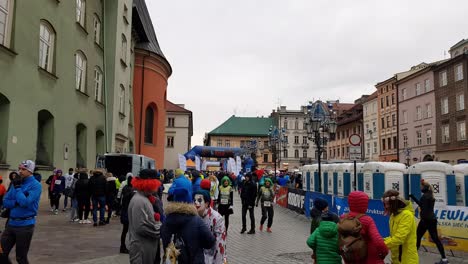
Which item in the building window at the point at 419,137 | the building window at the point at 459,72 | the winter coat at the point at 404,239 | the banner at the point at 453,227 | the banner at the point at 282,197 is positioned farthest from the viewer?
the building window at the point at 419,137

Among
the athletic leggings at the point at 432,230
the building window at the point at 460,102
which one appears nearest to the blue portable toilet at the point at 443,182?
the athletic leggings at the point at 432,230

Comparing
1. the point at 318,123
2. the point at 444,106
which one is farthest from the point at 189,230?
the point at 444,106

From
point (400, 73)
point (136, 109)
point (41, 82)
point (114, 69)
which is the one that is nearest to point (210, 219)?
point (41, 82)

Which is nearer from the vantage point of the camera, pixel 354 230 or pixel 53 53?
pixel 354 230

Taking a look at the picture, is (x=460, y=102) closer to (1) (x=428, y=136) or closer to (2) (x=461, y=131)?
(2) (x=461, y=131)

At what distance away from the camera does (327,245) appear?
196 inches

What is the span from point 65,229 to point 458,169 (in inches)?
578

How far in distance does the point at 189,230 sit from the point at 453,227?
9.44m

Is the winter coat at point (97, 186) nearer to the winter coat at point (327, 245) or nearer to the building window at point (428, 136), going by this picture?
the winter coat at point (327, 245)

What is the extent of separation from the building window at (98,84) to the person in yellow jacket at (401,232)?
24.4 m

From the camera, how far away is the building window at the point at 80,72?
23.8 meters

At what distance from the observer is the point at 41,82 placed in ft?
62.4

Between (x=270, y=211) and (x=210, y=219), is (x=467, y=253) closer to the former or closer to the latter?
(x=270, y=211)

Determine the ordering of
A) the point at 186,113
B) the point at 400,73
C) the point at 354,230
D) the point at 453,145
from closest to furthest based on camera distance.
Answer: the point at 354,230, the point at 453,145, the point at 400,73, the point at 186,113
